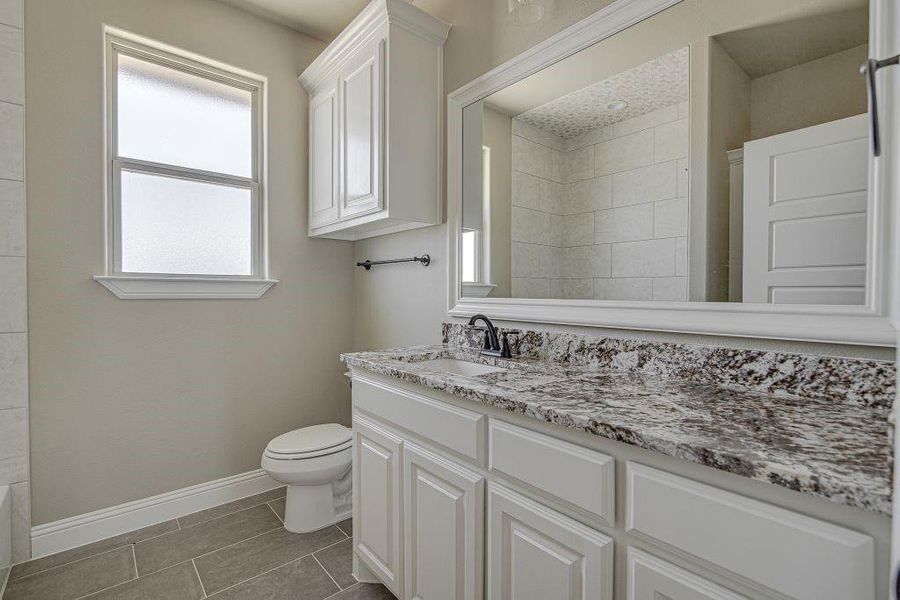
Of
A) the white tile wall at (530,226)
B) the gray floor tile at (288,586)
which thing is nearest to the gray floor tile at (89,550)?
the gray floor tile at (288,586)

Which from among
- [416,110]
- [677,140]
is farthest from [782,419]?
[416,110]

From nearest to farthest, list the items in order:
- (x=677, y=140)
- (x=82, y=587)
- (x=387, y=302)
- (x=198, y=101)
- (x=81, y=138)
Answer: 1. (x=677, y=140)
2. (x=82, y=587)
3. (x=81, y=138)
4. (x=198, y=101)
5. (x=387, y=302)

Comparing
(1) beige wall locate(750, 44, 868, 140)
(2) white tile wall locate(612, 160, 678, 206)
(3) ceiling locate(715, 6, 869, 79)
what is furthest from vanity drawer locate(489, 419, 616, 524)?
(3) ceiling locate(715, 6, 869, 79)

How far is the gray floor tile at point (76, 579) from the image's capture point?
1.75 m

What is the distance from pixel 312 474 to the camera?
6.91 ft

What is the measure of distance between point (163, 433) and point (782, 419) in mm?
2639

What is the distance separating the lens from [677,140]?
136 centimetres

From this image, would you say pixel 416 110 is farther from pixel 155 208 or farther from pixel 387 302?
pixel 155 208

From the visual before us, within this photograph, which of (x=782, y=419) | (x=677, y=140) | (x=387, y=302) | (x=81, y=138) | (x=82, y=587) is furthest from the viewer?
(x=387, y=302)

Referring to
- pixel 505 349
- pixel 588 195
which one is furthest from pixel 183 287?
pixel 588 195

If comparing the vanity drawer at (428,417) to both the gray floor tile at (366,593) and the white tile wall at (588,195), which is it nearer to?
the gray floor tile at (366,593)

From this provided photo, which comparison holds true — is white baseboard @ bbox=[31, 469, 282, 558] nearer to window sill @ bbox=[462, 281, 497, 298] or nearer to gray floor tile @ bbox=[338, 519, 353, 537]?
gray floor tile @ bbox=[338, 519, 353, 537]

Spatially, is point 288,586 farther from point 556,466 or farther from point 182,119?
point 182,119

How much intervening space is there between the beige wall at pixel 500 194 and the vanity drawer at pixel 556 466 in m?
0.88
